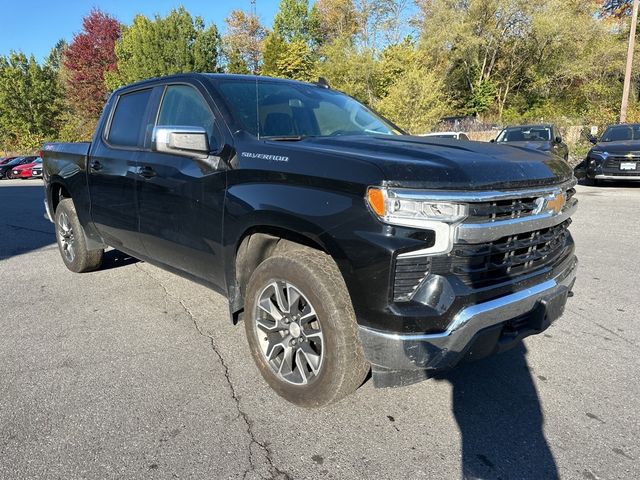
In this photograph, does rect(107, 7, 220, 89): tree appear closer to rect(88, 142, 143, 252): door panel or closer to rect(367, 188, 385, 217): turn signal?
rect(88, 142, 143, 252): door panel

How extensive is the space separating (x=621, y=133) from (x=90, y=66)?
148ft

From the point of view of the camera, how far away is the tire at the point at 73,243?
5.05 metres

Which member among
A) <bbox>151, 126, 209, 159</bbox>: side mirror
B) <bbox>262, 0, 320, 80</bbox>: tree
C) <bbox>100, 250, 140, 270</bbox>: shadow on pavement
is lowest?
<bbox>100, 250, 140, 270</bbox>: shadow on pavement

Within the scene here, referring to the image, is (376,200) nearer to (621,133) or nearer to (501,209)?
Answer: (501,209)

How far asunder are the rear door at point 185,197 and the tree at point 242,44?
36421mm

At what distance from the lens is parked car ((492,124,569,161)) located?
559 inches

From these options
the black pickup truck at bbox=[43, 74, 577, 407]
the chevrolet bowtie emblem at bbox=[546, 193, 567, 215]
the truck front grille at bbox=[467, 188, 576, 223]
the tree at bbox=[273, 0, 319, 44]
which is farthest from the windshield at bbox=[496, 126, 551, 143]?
the tree at bbox=[273, 0, 319, 44]

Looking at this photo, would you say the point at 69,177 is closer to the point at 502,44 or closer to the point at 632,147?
the point at 632,147

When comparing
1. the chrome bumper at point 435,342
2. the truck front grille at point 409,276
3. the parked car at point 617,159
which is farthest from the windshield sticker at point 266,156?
the parked car at point 617,159

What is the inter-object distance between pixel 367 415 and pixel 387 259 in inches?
40.4

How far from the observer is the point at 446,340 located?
2164 millimetres

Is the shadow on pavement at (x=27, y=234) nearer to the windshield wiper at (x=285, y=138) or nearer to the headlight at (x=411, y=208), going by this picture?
the windshield wiper at (x=285, y=138)

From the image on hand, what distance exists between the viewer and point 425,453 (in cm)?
232

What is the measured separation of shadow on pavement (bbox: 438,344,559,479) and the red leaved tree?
151ft
